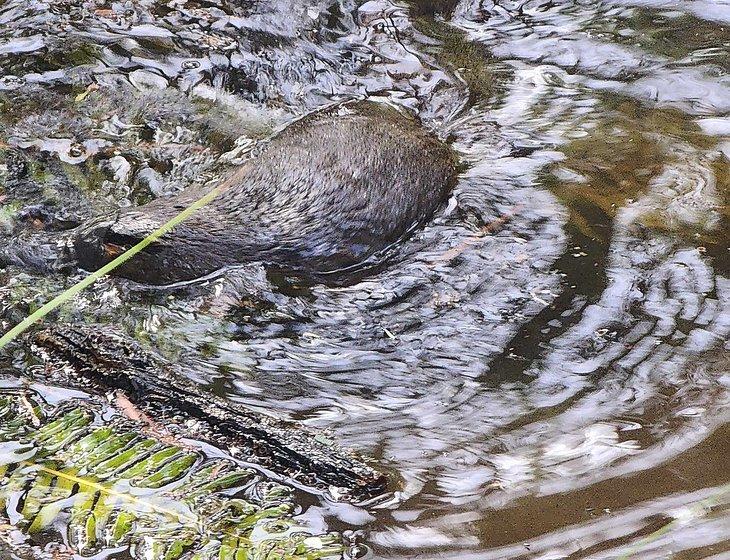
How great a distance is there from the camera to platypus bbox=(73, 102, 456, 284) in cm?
406

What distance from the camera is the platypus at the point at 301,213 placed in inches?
160

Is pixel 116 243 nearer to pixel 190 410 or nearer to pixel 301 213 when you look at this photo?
pixel 301 213

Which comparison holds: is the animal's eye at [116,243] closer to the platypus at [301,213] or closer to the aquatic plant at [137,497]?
the platypus at [301,213]

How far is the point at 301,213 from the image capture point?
13.9ft

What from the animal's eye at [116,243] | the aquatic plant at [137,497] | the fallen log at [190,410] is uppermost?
the animal's eye at [116,243]

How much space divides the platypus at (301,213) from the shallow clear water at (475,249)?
0.47 feet

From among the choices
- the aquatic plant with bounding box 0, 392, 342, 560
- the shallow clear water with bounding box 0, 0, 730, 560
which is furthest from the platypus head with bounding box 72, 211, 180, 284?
the aquatic plant with bounding box 0, 392, 342, 560

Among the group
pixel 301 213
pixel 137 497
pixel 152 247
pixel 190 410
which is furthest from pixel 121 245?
pixel 137 497

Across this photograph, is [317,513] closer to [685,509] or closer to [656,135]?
[685,509]

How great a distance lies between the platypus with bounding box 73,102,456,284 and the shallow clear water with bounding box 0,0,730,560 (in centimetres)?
14

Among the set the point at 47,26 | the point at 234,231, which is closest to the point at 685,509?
the point at 234,231

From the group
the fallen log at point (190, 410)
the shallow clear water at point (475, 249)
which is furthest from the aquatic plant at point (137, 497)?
the shallow clear water at point (475, 249)

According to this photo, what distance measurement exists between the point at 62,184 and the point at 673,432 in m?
3.48

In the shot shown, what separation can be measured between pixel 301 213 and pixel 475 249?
900 millimetres
